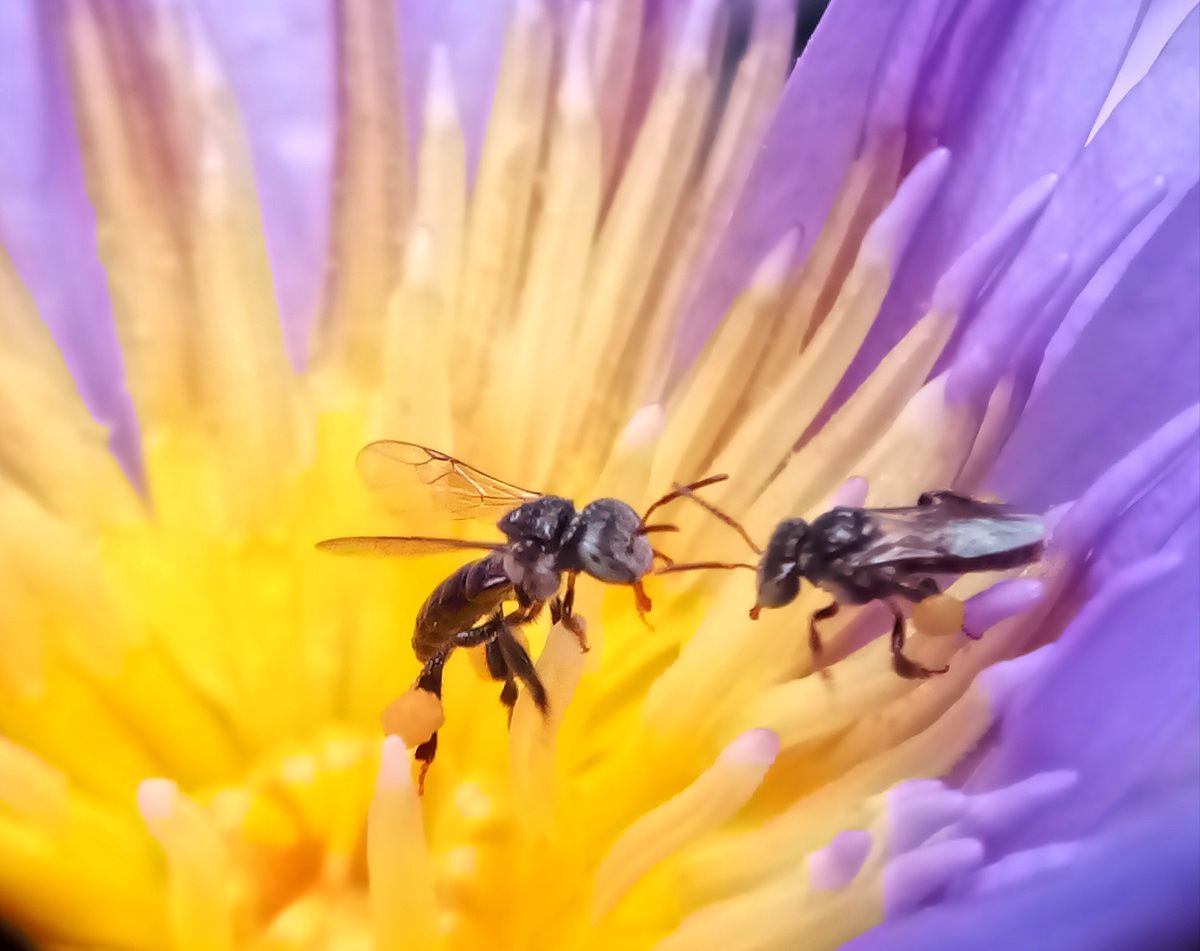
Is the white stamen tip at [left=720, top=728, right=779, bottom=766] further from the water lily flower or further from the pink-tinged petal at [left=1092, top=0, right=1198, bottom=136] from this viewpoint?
the pink-tinged petal at [left=1092, top=0, right=1198, bottom=136]

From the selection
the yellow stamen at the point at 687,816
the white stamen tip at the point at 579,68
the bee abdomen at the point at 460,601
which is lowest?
the yellow stamen at the point at 687,816

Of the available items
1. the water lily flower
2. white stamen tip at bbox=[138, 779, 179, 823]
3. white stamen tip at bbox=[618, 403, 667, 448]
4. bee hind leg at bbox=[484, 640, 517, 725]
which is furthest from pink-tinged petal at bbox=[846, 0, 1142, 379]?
white stamen tip at bbox=[138, 779, 179, 823]

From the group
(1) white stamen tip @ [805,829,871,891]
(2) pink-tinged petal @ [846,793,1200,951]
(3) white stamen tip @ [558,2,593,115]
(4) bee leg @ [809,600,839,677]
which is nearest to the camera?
(2) pink-tinged petal @ [846,793,1200,951]

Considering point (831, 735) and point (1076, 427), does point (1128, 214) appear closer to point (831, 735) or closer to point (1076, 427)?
point (1076, 427)

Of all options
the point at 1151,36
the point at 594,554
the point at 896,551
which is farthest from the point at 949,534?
the point at 1151,36

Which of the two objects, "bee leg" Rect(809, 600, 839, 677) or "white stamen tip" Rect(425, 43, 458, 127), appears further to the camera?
"white stamen tip" Rect(425, 43, 458, 127)

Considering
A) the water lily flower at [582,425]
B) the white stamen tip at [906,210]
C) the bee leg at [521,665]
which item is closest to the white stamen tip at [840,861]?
Answer: the water lily flower at [582,425]

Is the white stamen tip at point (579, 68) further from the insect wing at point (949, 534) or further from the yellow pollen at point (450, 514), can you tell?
the insect wing at point (949, 534)
